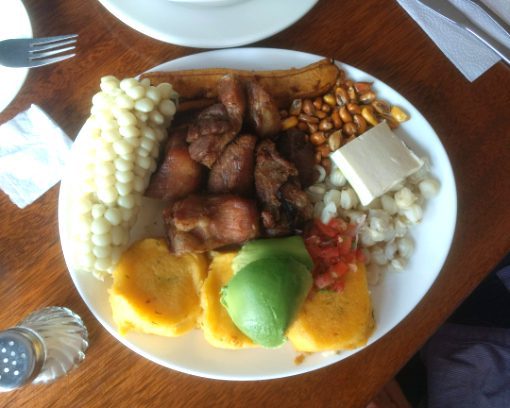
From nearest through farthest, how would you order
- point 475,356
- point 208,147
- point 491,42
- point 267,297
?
point 267,297 < point 208,147 < point 491,42 < point 475,356

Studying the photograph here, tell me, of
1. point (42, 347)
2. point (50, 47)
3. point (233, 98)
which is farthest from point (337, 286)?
point (50, 47)

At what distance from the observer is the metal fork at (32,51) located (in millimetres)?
852

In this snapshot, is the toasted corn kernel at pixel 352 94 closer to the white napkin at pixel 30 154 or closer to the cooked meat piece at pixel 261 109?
the cooked meat piece at pixel 261 109

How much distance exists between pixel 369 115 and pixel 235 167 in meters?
0.24

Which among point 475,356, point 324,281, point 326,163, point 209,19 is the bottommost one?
point 475,356

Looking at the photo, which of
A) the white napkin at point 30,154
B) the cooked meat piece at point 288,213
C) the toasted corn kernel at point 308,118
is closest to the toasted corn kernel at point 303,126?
the toasted corn kernel at point 308,118

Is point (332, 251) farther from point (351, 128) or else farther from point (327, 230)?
point (351, 128)

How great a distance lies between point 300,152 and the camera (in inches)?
33.6

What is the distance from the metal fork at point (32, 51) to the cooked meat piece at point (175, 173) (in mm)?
266

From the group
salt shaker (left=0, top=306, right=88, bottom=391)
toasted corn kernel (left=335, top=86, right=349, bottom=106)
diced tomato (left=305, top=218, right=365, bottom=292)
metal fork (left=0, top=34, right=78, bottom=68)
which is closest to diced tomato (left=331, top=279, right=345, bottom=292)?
diced tomato (left=305, top=218, right=365, bottom=292)

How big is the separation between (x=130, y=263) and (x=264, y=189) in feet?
0.78

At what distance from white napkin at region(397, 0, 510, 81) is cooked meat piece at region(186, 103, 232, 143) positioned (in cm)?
41

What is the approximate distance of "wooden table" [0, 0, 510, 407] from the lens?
0.84 m

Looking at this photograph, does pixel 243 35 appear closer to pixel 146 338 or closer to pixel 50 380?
pixel 146 338
